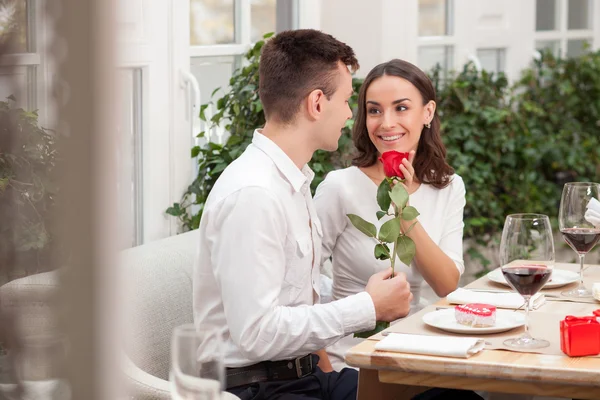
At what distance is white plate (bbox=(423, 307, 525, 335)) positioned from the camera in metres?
1.67

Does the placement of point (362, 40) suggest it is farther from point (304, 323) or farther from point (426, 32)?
point (304, 323)

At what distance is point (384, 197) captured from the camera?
2068mm

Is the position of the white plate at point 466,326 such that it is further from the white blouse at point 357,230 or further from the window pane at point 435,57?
the window pane at point 435,57

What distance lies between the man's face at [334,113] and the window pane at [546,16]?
2771mm

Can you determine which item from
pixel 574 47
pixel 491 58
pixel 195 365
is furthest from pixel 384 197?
pixel 574 47

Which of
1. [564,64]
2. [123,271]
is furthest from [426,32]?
[123,271]

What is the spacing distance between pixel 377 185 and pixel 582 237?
0.72m

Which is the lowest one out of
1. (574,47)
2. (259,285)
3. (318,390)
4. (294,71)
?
(318,390)

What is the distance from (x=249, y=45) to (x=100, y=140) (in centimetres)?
321

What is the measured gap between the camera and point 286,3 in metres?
3.79

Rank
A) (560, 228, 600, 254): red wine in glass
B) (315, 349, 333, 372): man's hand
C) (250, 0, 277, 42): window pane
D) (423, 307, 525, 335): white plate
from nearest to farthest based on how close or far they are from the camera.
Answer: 1. (423, 307, 525, 335): white plate
2. (560, 228, 600, 254): red wine in glass
3. (315, 349, 333, 372): man's hand
4. (250, 0, 277, 42): window pane

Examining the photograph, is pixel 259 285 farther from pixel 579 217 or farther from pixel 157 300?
pixel 579 217

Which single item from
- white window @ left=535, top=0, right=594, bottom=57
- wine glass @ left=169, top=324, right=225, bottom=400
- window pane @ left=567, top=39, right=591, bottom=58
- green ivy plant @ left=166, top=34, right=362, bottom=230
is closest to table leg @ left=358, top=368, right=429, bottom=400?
wine glass @ left=169, top=324, right=225, bottom=400

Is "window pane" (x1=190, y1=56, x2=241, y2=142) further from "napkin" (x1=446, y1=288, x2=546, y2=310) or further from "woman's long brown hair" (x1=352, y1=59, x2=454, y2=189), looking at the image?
"napkin" (x1=446, y1=288, x2=546, y2=310)
